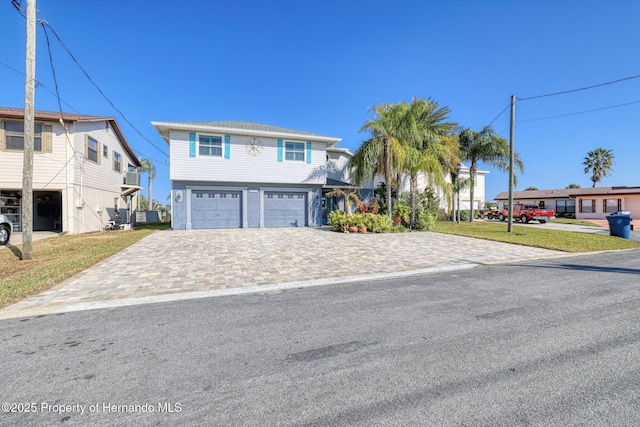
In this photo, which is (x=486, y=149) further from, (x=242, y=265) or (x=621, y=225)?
(x=242, y=265)

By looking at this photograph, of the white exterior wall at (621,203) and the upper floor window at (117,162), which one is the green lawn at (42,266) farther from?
the white exterior wall at (621,203)

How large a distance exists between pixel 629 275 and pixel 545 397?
22.1 ft

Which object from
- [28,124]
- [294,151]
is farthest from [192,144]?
[28,124]

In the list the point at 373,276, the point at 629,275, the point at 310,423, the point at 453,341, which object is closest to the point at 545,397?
the point at 453,341

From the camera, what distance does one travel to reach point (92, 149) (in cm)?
1608

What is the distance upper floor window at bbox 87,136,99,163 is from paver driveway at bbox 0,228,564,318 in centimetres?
893

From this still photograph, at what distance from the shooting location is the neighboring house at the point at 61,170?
13578 millimetres

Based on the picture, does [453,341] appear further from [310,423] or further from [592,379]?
[310,423]

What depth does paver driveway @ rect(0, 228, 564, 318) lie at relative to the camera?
16.2ft

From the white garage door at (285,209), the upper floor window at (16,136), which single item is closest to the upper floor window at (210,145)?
the white garage door at (285,209)

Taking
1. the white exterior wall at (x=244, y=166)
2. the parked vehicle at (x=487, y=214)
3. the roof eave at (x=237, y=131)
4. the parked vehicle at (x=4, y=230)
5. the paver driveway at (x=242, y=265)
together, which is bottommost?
the paver driveway at (x=242, y=265)

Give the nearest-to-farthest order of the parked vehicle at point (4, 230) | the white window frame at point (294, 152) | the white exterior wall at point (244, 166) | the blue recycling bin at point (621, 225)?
the parked vehicle at point (4, 230) < the blue recycling bin at point (621, 225) < the white exterior wall at point (244, 166) < the white window frame at point (294, 152)

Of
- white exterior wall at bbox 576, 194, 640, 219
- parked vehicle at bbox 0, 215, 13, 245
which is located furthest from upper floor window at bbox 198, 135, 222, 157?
white exterior wall at bbox 576, 194, 640, 219

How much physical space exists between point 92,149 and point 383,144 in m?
16.5
